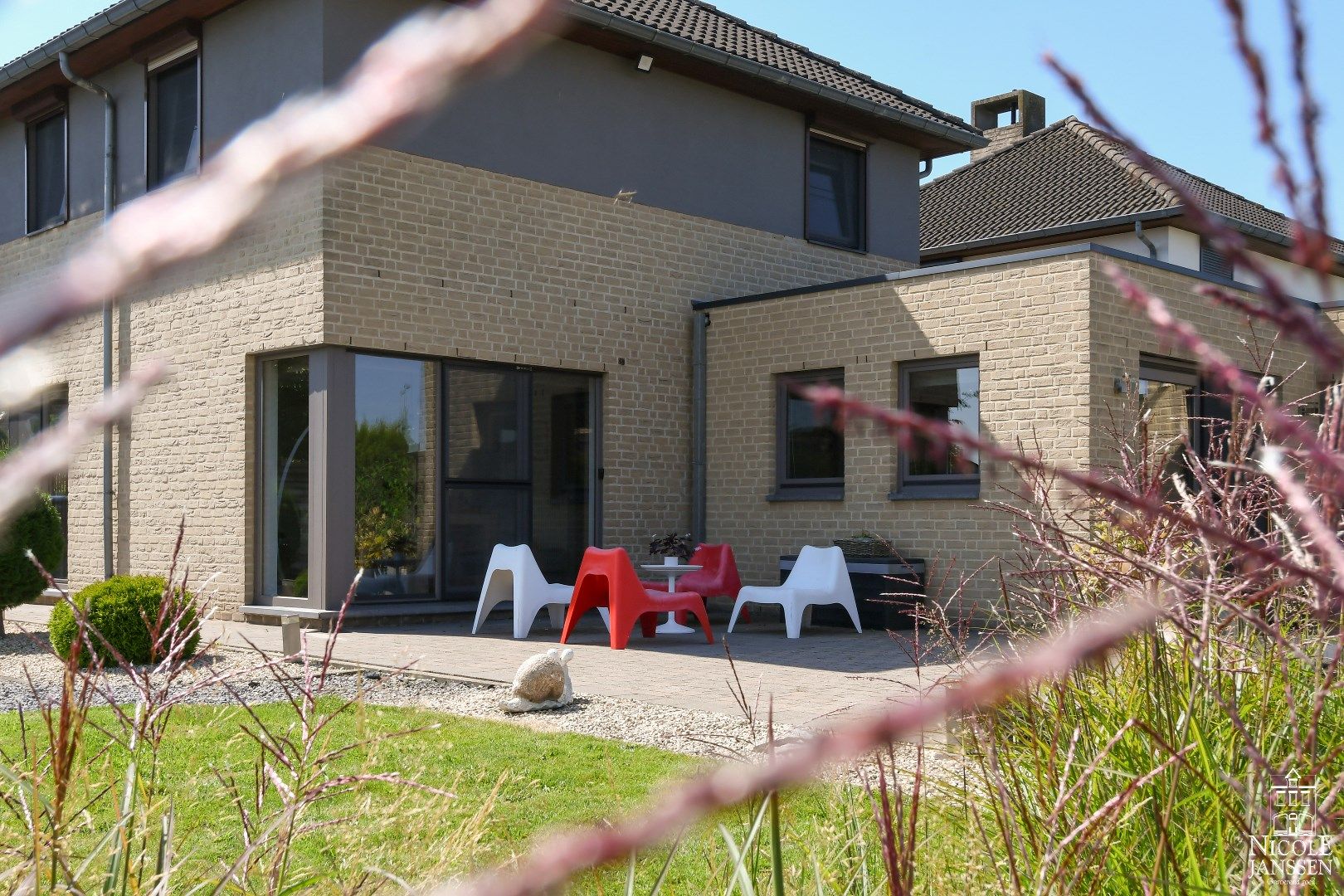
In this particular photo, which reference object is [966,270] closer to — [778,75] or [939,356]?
[939,356]

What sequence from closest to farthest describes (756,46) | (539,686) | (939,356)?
(539,686), (939,356), (756,46)

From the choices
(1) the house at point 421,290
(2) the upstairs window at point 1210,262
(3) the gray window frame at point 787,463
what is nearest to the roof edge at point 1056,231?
(2) the upstairs window at point 1210,262

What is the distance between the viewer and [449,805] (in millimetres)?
2922

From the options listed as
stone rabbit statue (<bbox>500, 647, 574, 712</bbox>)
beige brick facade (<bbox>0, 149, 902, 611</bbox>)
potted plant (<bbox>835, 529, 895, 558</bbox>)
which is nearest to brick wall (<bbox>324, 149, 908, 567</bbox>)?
beige brick facade (<bbox>0, 149, 902, 611</bbox>)

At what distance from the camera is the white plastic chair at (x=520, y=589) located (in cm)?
1027

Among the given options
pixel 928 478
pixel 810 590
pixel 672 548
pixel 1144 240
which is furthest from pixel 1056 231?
pixel 810 590

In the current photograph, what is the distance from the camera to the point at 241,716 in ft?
20.7

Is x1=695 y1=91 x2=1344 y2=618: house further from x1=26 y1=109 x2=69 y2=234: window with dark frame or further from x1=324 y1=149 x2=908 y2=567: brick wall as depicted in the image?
x1=26 y1=109 x2=69 y2=234: window with dark frame

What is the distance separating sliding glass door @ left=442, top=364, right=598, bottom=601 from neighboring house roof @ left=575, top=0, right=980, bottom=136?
3.65 metres

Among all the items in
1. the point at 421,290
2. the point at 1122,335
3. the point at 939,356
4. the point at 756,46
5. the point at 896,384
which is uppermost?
the point at 756,46

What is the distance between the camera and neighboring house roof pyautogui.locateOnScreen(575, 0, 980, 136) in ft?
44.3

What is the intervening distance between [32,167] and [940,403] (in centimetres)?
1025

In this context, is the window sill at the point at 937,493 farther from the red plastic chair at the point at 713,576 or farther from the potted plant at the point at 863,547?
the red plastic chair at the point at 713,576

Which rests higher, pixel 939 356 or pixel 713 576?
pixel 939 356
